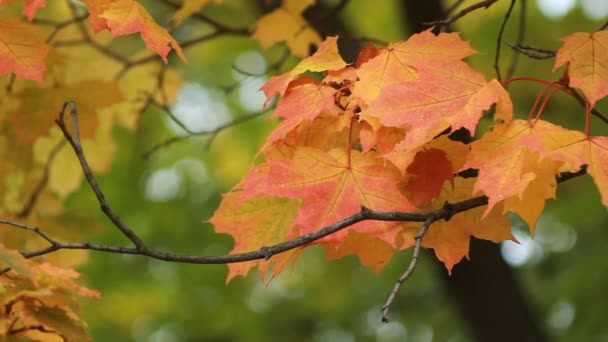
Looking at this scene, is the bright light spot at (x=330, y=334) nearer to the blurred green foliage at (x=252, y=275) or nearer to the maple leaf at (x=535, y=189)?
the blurred green foliage at (x=252, y=275)

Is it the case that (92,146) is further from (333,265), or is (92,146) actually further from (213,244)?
(333,265)

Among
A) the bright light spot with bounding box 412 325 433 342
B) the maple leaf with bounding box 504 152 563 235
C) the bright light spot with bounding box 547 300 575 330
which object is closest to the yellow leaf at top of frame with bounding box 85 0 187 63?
the maple leaf with bounding box 504 152 563 235

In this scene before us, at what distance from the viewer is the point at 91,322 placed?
17.1 ft

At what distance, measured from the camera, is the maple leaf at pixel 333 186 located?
1.54 meters

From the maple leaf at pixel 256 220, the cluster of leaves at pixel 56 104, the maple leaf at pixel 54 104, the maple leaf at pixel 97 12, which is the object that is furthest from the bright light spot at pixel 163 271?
the maple leaf at pixel 97 12

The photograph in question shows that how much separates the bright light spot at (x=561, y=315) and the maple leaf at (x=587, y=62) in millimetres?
2497

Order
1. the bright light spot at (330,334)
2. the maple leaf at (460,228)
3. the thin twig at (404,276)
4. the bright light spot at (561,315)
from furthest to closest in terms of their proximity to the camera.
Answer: the bright light spot at (330,334)
the bright light spot at (561,315)
the maple leaf at (460,228)
the thin twig at (404,276)

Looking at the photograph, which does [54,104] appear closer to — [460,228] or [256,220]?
[256,220]

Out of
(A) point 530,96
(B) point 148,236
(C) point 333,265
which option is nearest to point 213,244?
(B) point 148,236

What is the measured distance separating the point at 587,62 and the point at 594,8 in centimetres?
384

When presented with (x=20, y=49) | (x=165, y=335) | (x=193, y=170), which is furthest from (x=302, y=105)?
(x=193, y=170)

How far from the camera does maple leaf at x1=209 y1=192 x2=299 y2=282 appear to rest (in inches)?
70.6

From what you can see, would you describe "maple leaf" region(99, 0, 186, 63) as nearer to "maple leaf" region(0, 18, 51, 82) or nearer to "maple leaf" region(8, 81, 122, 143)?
"maple leaf" region(0, 18, 51, 82)

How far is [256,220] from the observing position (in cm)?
181
